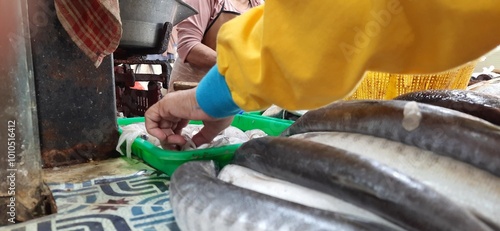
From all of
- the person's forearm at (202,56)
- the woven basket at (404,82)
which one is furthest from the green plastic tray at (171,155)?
the person's forearm at (202,56)

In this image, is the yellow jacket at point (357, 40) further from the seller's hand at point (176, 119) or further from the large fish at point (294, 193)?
the seller's hand at point (176, 119)

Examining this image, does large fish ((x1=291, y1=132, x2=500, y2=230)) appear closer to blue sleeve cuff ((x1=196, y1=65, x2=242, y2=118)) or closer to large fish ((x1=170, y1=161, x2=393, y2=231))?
large fish ((x1=170, y1=161, x2=393, y2=231))

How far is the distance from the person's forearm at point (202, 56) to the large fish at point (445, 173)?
1.58m

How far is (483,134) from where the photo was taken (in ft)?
1.66

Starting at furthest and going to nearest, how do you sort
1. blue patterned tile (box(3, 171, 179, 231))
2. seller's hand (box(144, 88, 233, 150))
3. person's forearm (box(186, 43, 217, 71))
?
1. person's forearm (box(186, 43, 217, 71))
2. seller's hand (box(144, 88, 233, 150))
3. blue patterned tile (box(3, 171, 179, 231))

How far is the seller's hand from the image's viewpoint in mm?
783

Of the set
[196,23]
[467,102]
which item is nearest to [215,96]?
[467,102]

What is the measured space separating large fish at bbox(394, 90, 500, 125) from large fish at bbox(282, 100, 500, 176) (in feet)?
0.30

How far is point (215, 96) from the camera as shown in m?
0.70

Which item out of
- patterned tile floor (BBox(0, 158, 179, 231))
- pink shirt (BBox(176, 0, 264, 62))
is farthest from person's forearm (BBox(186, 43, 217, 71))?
patterned tile floor (BBox(0, 158, 179, 231))

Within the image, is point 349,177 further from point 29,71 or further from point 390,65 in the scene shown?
point 29,71

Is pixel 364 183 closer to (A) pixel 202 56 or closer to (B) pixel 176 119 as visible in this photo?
(B) pixel 176 119

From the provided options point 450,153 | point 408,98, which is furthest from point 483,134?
point 408,98

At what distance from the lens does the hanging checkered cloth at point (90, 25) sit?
2.99ft
